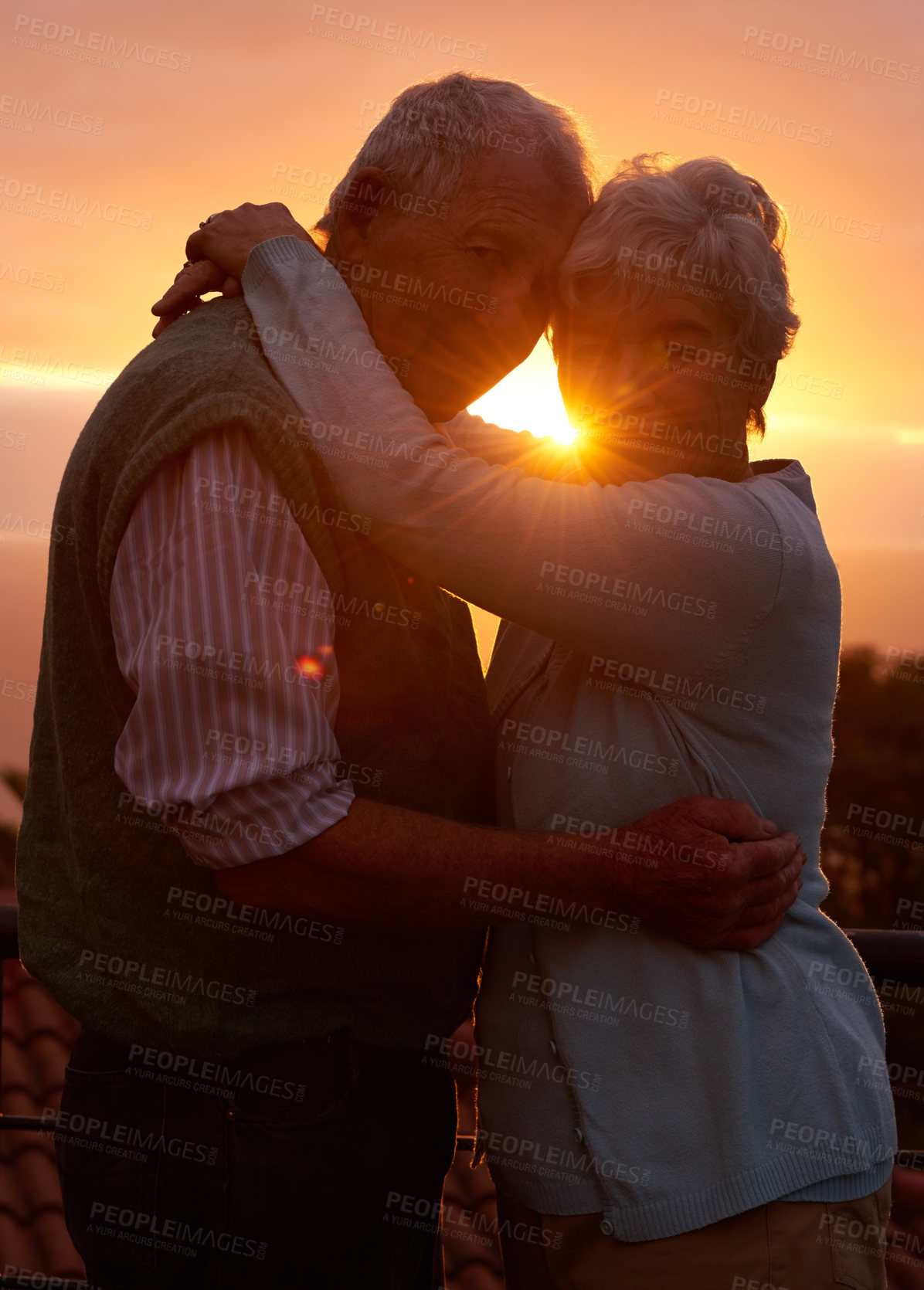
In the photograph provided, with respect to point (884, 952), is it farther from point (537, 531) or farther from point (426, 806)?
point (537, 531)

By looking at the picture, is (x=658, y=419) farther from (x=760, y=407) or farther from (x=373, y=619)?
(x=373, y=619)

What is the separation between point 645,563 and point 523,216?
66 cm

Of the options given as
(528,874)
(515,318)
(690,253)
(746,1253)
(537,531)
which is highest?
(690,253)

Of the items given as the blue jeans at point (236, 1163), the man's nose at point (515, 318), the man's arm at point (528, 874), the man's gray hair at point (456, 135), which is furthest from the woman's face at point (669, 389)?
the blue jeans at point (236, 1163)

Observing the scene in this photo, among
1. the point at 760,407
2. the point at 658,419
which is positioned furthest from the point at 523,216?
the point at 760,407

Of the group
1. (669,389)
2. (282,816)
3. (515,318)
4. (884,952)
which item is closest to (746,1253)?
(884,952)

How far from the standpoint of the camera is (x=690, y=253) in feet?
5.21

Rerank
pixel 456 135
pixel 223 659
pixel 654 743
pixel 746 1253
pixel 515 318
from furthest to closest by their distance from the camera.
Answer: pixel 515 318
pixel 456 135
pixel 654 743
pixel 746 1253
pixel 223 659

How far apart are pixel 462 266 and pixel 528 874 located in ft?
3.13

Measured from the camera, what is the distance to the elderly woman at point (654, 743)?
53.1 inches

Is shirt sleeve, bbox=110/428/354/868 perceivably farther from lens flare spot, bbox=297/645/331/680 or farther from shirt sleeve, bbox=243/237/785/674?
shirt sleeve, bbox=243/237/785/674

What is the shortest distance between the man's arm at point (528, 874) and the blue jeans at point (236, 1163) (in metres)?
0.26

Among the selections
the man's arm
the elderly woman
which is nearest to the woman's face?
the elderly woman

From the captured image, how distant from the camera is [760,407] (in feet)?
5.67
